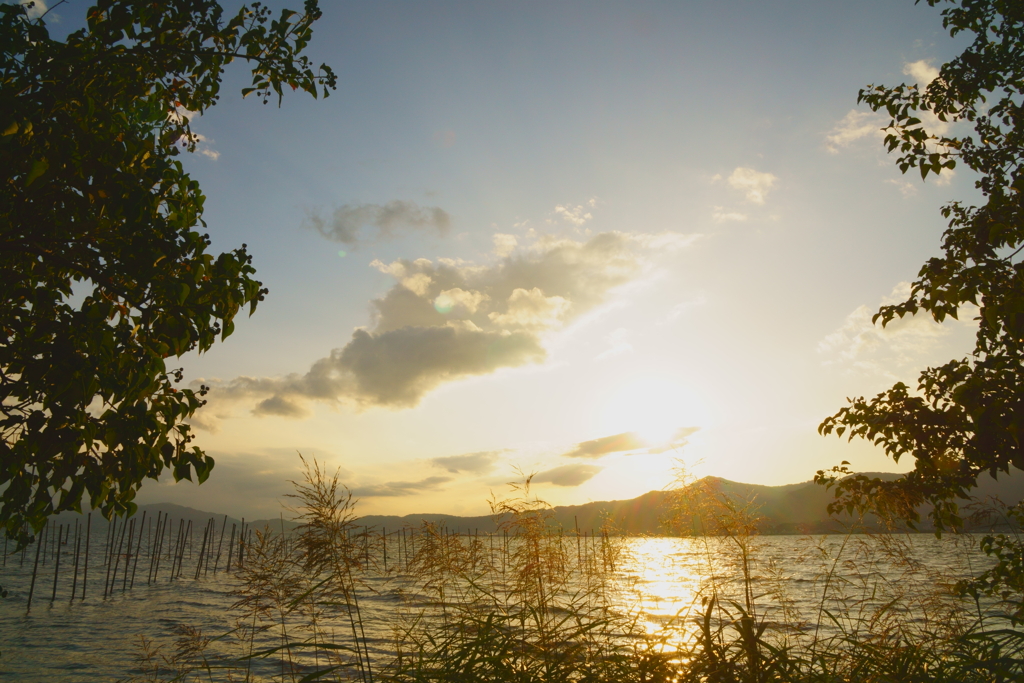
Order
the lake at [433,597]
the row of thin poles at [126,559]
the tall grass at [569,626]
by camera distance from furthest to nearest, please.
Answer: the row of thin poles at [126,559] → the lake at [433,597] → the tall grass at [569,626]

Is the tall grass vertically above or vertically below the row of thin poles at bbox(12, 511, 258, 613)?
above

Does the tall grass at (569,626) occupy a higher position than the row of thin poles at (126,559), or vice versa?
the tall grass at (569,626)

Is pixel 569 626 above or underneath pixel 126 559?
above

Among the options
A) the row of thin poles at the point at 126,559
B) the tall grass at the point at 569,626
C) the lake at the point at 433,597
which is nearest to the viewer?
the tall grass at the point at 569,626

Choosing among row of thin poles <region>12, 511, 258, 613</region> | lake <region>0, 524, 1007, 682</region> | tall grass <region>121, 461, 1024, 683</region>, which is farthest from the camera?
row of thin poles <region>12, 511, 258, 613</region>

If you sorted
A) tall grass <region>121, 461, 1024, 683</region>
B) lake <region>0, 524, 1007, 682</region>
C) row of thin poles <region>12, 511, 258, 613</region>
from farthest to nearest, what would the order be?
row of thin poles <region>12, 511, 258, 613</region> → lake <region>0, 524, 1007, 682</region> → tall grass <region>121, 461, 1024, 683</region>

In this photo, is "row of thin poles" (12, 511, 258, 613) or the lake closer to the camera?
the lake

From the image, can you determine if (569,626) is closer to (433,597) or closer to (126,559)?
(433,597)

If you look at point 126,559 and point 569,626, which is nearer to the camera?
point 569,626

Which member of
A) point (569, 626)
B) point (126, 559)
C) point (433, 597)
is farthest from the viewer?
point (126, 559)

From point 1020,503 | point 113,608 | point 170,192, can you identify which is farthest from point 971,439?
point 113,608

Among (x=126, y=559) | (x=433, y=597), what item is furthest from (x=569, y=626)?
(x=126, y=559)

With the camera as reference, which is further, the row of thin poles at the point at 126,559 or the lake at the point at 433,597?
the row of thin poles at the point at 126,559

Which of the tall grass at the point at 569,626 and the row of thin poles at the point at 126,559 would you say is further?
the row of thin poles at the point at 126,559
